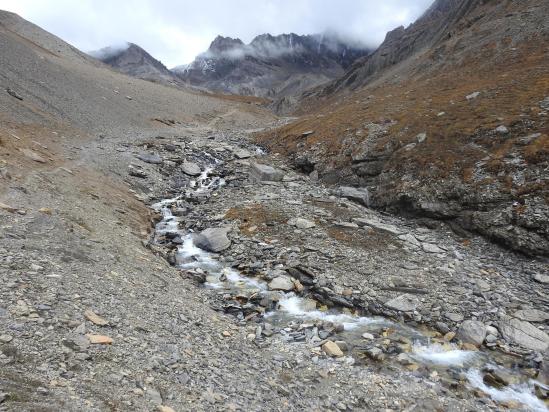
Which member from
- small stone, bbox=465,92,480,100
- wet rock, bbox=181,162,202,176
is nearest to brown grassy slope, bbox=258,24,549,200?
small stone, bbox=465,92,480,100

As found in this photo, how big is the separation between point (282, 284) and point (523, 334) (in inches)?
356

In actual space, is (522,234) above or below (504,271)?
above

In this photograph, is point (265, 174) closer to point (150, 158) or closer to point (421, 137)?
point (150, 158)

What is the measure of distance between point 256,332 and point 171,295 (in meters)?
3.29

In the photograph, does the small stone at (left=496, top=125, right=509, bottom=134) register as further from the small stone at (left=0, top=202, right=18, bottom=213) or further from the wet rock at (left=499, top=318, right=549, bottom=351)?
the small stone at (left=0, top=202, right=18, bottom=213)

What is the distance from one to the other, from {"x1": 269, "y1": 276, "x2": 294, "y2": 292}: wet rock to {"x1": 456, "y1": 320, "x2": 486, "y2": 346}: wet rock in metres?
6.60

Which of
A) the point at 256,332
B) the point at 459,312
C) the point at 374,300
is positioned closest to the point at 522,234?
the point at 459,312

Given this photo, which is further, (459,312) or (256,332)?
(459,312)

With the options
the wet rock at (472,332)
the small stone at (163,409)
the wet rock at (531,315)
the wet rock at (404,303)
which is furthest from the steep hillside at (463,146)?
the small stone at (163,409)

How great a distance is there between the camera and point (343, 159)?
32406mm

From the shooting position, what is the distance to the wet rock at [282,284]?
1648 centimetres

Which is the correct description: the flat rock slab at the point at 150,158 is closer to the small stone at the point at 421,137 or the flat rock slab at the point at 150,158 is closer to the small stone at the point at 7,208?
the small stone at the point at 7,208

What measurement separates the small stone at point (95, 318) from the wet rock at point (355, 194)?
1991 cm

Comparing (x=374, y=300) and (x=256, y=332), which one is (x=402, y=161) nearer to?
(x=374, y=300)
